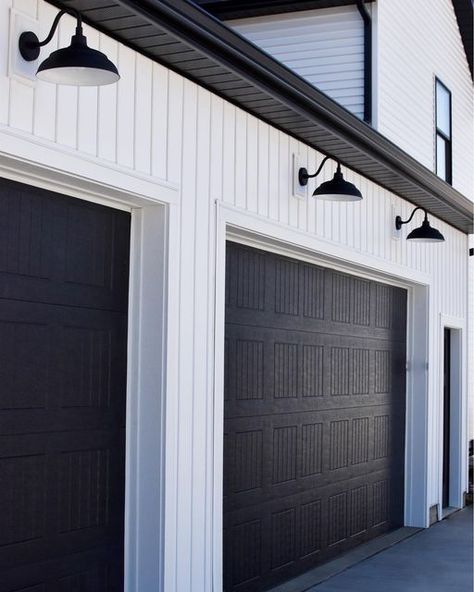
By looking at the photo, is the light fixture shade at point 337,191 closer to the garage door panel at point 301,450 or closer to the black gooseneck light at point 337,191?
the black gooseneck light at point 337,191

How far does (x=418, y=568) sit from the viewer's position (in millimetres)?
9297

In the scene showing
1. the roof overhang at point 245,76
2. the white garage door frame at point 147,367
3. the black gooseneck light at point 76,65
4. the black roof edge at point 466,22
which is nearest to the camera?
the black gooseneck light at point 76,65

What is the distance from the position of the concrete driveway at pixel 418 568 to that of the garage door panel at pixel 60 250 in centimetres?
359

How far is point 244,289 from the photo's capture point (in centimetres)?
779

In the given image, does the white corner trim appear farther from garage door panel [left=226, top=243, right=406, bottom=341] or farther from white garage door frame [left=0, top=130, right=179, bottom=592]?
garage door panel [left=226, top=243, right=406, bottom=341]

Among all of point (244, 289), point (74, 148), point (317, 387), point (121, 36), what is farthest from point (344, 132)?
point (74, 148)

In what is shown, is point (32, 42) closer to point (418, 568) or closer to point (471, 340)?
point (418, 568)

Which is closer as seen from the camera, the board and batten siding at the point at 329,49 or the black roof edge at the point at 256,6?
the board and batten siding at the point at 329,49

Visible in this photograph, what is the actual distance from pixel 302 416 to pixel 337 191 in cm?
207

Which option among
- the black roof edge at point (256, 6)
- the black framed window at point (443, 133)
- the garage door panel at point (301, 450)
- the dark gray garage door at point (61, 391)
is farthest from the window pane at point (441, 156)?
the dark gray garage door at point (61, 391)

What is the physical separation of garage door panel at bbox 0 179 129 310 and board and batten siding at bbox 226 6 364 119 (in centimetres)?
516

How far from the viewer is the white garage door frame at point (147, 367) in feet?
20.5

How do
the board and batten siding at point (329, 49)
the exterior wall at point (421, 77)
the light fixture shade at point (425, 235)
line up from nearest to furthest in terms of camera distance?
the light fixture shade at point (425, 235)
the board and batten siding at point (329, 49)
the exterior wall at point (421, 77)

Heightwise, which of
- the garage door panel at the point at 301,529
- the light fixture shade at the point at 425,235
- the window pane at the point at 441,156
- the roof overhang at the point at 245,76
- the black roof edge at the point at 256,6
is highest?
the black roof edge at the point at 256,6
